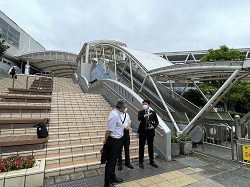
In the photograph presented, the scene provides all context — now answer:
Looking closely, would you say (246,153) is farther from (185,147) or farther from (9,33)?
(9,33)

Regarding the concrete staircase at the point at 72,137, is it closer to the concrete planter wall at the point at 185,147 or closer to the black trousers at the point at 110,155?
the black trousers at the point at 110,155

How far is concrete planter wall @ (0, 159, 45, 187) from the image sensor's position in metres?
3.07

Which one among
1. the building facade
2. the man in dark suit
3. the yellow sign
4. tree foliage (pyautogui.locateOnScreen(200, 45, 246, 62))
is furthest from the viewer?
the building facade

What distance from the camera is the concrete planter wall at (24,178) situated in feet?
10.1

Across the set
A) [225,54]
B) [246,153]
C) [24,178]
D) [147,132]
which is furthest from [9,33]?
[246,153]

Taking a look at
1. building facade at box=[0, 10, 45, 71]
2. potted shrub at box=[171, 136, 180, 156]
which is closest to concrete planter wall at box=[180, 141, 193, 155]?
potted shrub at box=[171, 136, 180, 156]

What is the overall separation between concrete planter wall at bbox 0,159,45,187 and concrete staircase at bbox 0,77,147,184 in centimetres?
28

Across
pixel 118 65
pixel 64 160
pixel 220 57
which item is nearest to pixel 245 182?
pixel 64 160

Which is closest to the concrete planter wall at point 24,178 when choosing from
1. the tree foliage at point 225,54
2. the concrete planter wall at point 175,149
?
the concrete planter wall at point 175,149

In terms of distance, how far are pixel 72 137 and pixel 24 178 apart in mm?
2230

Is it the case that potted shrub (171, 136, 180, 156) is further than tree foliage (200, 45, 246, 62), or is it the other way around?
tree foliage (200, 45, 246, 62)

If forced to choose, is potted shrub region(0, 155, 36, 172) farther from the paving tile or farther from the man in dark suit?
the paving tile

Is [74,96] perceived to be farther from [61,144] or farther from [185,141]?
[185,141]

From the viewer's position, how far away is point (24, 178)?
319 cm
